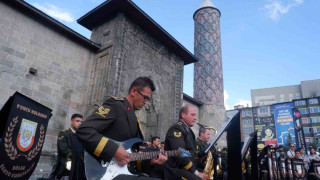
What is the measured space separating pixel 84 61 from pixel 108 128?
312 inches

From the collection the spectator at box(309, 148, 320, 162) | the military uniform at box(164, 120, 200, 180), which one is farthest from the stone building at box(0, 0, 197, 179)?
the spectator at box(309, 148, 320, 162)

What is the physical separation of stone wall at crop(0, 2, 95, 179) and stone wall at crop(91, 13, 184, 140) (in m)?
0.87

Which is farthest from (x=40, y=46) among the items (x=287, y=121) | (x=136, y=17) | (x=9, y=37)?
(x=287, y=121)

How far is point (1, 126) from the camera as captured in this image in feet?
10.9

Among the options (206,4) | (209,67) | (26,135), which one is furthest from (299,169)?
(206,4)

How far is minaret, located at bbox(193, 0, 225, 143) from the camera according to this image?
18219 millimetres

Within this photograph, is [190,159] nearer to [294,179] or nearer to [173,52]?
[294,179]

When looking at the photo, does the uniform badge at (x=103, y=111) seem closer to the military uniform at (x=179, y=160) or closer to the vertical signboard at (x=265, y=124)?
the military uniform at (x=179, y=160)

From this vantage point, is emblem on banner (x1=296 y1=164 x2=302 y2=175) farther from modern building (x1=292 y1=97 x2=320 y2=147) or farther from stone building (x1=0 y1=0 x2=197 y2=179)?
modern building (x1=292 y1=97 x2=320 y2=147)

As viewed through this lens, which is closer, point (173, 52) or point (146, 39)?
point (146, 39)

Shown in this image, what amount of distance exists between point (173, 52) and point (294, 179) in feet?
30.5

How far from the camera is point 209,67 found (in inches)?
766

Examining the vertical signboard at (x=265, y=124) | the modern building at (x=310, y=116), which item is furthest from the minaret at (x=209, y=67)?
the modern building at (x=310, y=116)

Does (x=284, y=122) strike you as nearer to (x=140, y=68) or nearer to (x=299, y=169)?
(x=299, y=169)
